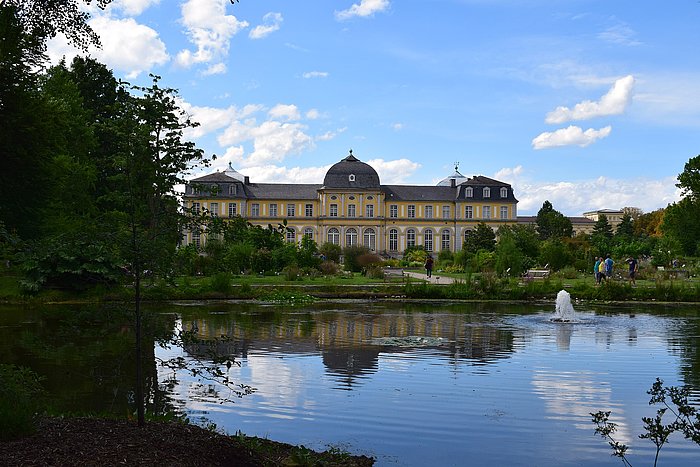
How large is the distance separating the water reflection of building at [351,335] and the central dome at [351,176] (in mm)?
52808

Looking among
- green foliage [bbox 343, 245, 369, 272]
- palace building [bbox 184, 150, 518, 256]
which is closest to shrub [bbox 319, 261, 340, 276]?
green foliage [bbox 343, 245, 369, 272]

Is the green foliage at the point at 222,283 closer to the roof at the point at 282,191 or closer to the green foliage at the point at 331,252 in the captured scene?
the green foliage at the point at 331,252

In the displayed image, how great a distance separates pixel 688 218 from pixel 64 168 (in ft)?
134

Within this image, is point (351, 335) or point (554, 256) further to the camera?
point (554, 256)

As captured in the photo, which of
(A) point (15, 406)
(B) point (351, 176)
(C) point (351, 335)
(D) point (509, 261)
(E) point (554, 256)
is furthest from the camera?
(B) point (351, 176)

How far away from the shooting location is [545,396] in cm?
800

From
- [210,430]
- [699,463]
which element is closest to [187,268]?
[210,430]

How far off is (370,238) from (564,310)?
178 ft

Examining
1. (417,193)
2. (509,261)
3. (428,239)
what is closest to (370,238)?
(428,239)

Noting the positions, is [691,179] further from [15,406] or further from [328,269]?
[15,406]

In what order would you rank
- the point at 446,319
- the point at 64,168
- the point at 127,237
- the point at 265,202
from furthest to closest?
the point at 265,202 → the point at 64,168 → the point at 446,319 → the point at 127,237

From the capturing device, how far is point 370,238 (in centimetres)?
7081

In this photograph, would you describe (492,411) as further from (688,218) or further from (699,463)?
(688,218)

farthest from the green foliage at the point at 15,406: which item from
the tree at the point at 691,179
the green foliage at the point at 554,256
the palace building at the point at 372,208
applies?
the palace building at the point at 372,208
